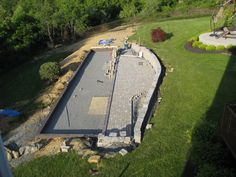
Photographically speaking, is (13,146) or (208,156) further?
(13,146)

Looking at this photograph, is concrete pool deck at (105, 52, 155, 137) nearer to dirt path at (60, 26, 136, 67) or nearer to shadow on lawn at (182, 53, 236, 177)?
shadow on lawn at (182, 53, 236, 177)

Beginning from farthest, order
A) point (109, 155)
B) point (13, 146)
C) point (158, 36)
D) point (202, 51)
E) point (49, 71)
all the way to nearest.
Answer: point (158, 36) < point (49, 71) < point (202, 51) < point (13, 146) < point (109, 155)

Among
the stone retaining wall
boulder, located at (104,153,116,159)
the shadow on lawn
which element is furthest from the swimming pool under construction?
the shadow on lawn

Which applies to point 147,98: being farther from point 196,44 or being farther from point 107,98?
point 196,44

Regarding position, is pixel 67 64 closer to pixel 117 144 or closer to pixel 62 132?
pixel 62 132

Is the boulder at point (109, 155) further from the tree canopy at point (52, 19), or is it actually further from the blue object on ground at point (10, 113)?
the tree canopy at point (52, 19)

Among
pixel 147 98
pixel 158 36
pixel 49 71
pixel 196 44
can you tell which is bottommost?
pixel 147 98

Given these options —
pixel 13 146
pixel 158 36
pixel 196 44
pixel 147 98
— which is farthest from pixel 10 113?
pixel 158 36

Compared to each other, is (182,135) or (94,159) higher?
(94,159)
